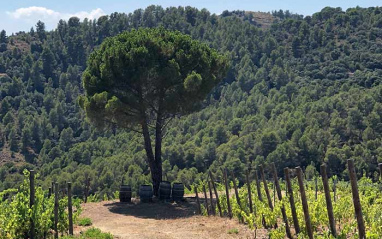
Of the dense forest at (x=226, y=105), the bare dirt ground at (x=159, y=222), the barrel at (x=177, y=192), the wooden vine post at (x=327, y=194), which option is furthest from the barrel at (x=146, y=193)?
the wooden vine post at (x=327, y=194)

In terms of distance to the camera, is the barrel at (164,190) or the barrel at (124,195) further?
the barrel at (124,195)

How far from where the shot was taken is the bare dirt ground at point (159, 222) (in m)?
14.2

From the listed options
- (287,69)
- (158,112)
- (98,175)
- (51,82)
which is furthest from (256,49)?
(158,112)

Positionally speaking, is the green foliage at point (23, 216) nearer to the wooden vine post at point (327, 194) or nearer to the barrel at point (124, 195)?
the wooden vine post at point (327, 194)

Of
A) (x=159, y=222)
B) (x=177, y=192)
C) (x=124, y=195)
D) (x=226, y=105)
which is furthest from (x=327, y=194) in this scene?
(x=226, y=105)

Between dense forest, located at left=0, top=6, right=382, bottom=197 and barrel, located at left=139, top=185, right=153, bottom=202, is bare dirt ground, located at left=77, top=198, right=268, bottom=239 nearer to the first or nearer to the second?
barrel, located at left=139, top=185, right=153, bottom=202

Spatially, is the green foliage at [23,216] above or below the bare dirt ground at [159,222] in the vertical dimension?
above

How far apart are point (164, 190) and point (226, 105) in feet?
234

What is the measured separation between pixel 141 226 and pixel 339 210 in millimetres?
6823

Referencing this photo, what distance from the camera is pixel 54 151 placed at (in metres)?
92.2

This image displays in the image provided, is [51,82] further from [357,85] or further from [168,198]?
[168,198]

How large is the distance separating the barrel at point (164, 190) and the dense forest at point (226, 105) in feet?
32.9

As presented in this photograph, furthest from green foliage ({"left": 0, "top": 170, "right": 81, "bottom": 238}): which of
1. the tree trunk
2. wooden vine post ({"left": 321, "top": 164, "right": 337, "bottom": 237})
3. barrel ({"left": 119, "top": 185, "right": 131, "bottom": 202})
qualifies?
Result: the tree trunk

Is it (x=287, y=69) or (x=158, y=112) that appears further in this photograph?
(x=287, y=69)
